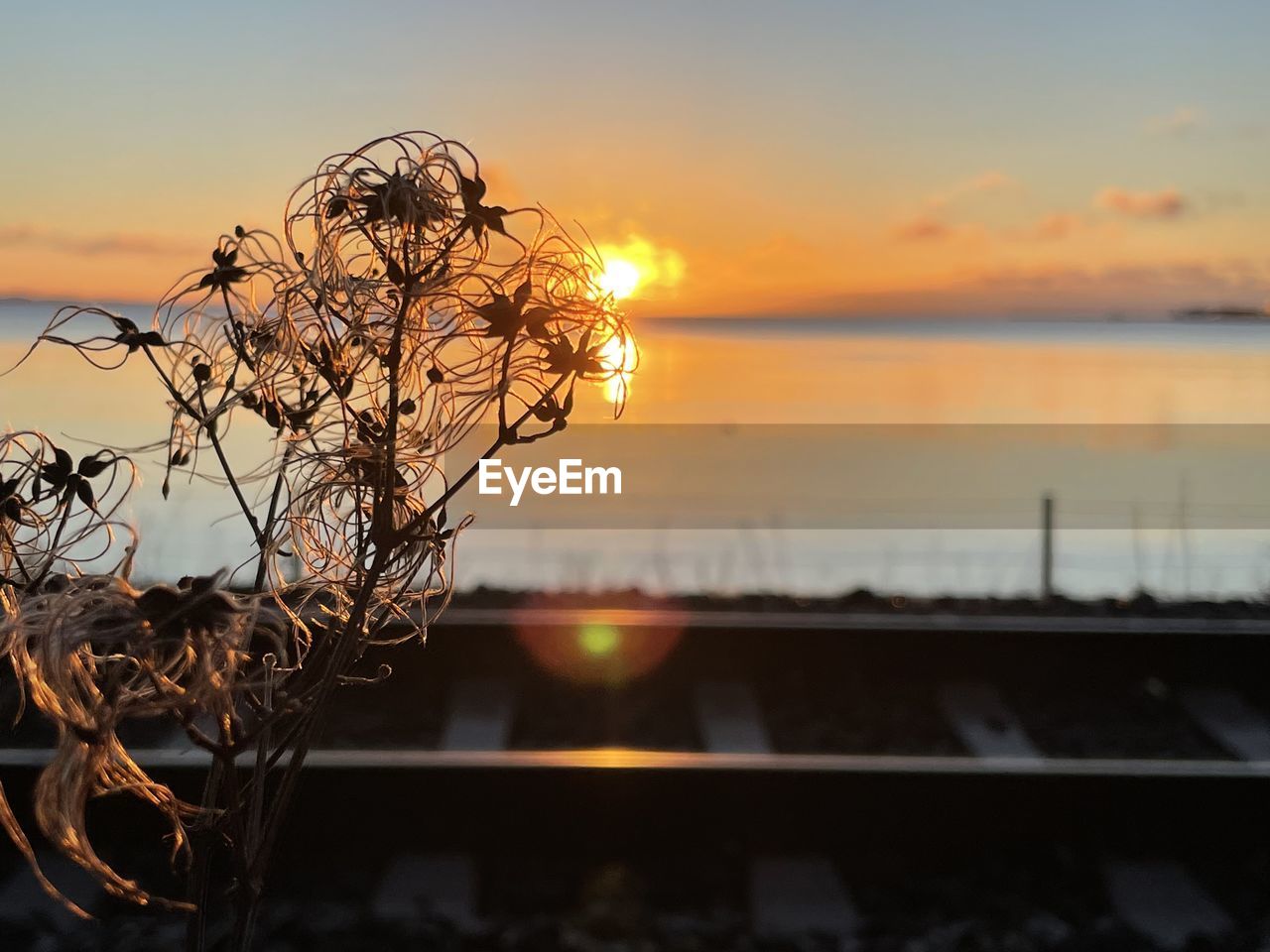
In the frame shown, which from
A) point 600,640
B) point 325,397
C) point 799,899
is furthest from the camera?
point 600,640

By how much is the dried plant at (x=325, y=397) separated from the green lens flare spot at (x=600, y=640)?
2143mm

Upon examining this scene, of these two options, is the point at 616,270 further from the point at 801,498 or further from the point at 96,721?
the point at 801,498

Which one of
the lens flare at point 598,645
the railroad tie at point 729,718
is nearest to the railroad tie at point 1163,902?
the railroad tie at point 729,718

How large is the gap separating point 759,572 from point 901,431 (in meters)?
5.79

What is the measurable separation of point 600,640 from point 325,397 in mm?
2210

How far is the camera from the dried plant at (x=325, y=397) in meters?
0.83

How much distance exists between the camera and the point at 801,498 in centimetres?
671

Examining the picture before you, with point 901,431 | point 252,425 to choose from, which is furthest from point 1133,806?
point 901,431

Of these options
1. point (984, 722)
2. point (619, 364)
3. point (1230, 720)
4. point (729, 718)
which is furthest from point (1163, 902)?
point (619, 364)

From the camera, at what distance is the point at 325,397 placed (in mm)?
1004

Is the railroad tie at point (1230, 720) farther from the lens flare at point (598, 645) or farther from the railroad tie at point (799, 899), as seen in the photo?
the lens flare at point (598, 645)

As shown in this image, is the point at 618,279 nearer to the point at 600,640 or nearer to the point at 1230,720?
the point at 600,640

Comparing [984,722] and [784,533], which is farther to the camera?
[784,533]

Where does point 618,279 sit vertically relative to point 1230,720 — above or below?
above
